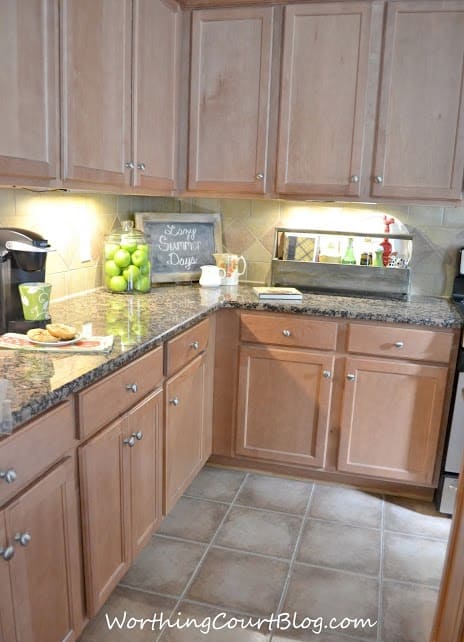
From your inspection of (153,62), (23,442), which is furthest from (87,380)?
(153,62)

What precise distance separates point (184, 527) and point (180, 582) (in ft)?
1.11

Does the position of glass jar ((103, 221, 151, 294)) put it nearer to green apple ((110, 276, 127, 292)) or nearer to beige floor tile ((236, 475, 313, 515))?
green apple ((110, 276, 127, 292))

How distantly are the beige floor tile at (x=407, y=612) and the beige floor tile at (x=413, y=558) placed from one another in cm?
6

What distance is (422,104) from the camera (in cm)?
251

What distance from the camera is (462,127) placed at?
249 cm

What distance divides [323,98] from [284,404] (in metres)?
1.42

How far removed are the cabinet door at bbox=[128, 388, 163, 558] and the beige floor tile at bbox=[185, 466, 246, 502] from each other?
1.68 ft

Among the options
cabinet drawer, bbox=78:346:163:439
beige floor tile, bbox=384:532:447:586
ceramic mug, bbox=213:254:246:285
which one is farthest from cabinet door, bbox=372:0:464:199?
beige floor tile, bbox=384:532:447:586

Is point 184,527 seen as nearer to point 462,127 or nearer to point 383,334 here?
point 383,334

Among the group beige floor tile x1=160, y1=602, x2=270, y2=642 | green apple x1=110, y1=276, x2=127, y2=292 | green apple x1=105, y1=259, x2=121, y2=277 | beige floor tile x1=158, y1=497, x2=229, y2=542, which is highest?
green apple x1=105, y1=259, x2=121, y2=277

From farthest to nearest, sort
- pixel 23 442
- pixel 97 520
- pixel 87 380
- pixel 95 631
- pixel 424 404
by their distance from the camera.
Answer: pixel 424 404, pixel 95 631, pixel 97 520, pixel 87 380, pixel 23 442

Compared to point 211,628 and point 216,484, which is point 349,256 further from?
point 211,628

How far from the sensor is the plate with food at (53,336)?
1713mm

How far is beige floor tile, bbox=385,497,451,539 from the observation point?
7.99ft
